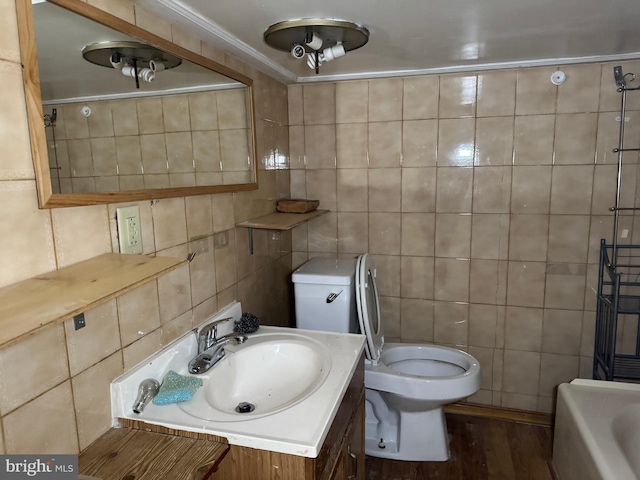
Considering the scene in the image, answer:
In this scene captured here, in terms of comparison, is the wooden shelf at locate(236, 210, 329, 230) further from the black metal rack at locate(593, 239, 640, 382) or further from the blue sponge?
the black metal rack at locate(593, 239, 640, 382)

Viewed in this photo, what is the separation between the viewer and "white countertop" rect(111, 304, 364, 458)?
41.5 inches

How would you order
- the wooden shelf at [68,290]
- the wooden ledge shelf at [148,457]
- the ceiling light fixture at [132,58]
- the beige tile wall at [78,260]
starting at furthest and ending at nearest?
the ceiling light fixture at [132,58]
the wooden ledge shelf at [148,457]
the beige tile wall at [78,260]
the wooden shelf at [68,290]

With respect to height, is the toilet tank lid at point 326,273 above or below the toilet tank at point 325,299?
above

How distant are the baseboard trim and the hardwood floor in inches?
1.1

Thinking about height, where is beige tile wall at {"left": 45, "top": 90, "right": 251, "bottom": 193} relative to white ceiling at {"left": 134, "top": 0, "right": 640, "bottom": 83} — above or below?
below

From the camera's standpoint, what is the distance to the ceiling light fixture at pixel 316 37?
1.47 metres

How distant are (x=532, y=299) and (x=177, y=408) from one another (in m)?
1.83

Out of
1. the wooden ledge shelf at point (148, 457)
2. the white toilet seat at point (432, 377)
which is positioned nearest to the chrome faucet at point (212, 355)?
the wooden ledge shelf at point (148, 457)

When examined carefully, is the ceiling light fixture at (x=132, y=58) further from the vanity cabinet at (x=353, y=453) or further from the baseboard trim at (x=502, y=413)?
the baseboard trim at (x=502, y=413)

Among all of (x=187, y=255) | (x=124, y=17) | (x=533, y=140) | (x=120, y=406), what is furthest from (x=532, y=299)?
(x=124, y=17)

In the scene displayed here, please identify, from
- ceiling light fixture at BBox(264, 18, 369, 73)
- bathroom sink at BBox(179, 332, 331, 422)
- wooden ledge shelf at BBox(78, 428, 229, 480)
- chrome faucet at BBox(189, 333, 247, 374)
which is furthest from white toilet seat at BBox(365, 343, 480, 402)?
ceiling light fixture at BBox(264, 18, 369, 73)

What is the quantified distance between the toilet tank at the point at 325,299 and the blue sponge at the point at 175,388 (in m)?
0.76

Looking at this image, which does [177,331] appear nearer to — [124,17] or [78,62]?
[78,62]

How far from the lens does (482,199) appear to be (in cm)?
224
